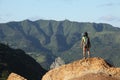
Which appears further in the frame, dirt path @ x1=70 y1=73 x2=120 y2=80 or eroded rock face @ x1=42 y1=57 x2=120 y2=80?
eroded rock face @ x1=42 y1=57 x2=120 y2=80

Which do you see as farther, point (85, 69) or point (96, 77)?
point (85, 69)

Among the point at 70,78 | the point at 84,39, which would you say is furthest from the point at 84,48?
the point at 70,78

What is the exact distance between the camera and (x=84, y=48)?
1677 inches

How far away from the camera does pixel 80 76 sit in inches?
1612

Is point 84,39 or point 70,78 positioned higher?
point 84,39

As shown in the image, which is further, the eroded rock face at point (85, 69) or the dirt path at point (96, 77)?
the eroded rock face at point (85, 69)

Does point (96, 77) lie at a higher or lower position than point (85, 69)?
lower

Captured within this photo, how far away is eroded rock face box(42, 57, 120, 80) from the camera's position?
134ft

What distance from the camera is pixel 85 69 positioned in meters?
41.2

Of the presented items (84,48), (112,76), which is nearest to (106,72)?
(112,76)

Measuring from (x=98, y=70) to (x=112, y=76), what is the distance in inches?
62.6

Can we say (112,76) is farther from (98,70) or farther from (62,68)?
(62,68)

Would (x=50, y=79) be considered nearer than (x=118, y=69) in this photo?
No

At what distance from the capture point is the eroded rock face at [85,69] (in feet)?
134
